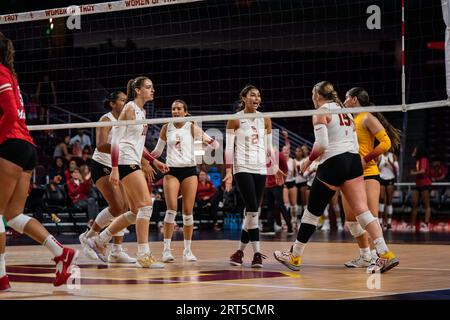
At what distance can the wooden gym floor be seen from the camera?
23.9 ft

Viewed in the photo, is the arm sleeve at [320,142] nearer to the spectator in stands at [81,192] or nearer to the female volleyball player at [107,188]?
the female volleyball player at [107,188]

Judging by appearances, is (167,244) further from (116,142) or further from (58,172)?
(58,172)

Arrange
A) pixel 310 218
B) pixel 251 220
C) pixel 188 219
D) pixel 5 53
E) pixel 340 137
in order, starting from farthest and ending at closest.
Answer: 1. pixel 188 219
2. pixel 251 220
3. pixel 310 218
4. pixel 340 137
5. pixel 5 53

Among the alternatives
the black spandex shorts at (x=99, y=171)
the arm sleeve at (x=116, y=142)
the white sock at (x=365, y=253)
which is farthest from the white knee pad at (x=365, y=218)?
the black spandex shorts at (x=99, y=171)

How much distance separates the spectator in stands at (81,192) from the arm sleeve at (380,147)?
34.2 ft

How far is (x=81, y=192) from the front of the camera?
19.4 metres

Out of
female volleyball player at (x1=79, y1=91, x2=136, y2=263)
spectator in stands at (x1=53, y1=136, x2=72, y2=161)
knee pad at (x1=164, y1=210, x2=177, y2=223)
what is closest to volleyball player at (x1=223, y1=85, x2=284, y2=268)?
knee pad at (x1=164, y1=210, x2=177, y2=223)

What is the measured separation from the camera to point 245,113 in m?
10.8

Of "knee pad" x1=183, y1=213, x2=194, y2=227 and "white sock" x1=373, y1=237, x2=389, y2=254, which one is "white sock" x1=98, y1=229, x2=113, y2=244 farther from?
"white sock" x1=373, y1=237, x2=389, y2=254

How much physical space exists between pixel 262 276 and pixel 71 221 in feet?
38.6

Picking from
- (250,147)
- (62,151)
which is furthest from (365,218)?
(62,151)

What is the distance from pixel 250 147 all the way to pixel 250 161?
0.61 feet

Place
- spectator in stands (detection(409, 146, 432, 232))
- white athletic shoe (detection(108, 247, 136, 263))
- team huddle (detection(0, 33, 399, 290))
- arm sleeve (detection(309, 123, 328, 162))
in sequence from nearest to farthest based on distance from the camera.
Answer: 1. team huddle (detection(0, 33, 399, 290))
2. arm sleeve (detection(309, 123, 328, 162))
3. white athletic shoe (detection(108, 247, 136, 263))
4. spectator in stands (detection(409, 146, 432, 232))

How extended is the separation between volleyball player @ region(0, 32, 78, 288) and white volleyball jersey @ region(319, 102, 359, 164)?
10.4ft
